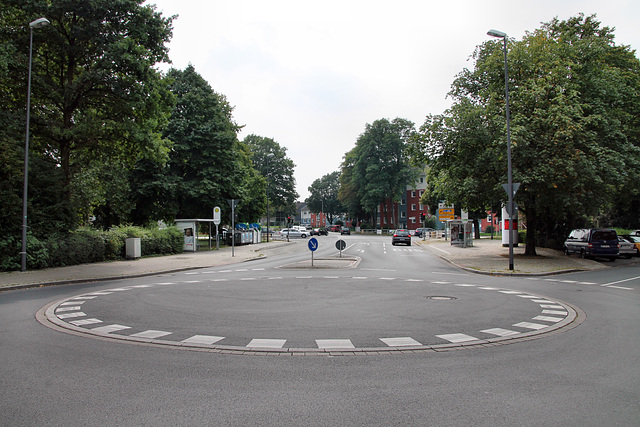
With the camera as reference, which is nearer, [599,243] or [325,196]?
[599,243]

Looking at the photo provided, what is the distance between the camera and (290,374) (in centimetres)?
498

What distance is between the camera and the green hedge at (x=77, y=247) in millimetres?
16906

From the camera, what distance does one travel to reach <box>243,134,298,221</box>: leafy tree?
240ft

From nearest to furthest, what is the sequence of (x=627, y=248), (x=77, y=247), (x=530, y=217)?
(x=77, y=247), (x=530, y=217), (x=627, y=248)

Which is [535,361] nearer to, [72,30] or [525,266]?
[525,266]

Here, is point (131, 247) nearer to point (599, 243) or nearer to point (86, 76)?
point (86, 76)

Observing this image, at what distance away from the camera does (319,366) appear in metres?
5.29

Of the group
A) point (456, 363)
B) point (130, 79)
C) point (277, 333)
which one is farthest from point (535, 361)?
point (130, 79)

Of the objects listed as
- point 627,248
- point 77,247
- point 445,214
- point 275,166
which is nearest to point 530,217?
point 627,248

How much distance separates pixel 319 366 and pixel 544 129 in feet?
71.7

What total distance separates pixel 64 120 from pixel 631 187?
30389 millimetres

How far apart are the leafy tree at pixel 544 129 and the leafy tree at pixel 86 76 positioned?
15339mm

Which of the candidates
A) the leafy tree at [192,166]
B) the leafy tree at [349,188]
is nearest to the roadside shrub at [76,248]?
the leafy tree at [192,166]

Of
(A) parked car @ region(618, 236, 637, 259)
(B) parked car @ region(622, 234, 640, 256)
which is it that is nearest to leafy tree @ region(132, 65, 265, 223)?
(A) parked car @ region(618, 236, 637, 259)
